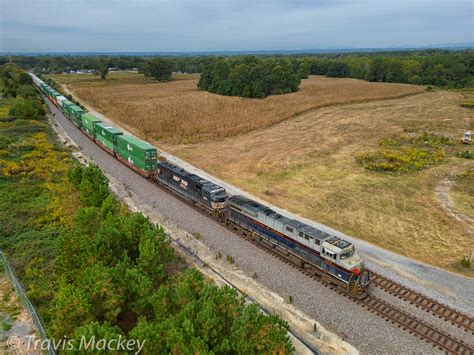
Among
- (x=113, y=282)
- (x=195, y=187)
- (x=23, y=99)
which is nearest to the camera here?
(x=113, y=282)

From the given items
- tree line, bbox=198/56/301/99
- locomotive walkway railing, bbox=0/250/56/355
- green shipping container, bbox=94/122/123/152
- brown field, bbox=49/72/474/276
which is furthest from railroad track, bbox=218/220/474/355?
tree line, bbox=198/56/301/99

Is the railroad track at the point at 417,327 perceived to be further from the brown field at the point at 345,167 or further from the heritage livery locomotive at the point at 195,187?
the heritage livery locomotive at the point at 195,187

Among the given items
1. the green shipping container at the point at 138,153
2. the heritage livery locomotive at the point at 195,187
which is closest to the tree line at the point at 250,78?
the green shipping container at the point at 138,153

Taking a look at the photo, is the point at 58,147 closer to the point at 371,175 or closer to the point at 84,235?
the point at 84,235

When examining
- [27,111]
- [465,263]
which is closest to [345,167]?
[465,263]

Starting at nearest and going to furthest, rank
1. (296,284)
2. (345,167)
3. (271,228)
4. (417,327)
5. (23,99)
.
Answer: (417,327) < (296,284) < (271,228) < (345,167) < (23,99)

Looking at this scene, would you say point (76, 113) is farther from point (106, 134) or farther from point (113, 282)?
point (113, 282)
